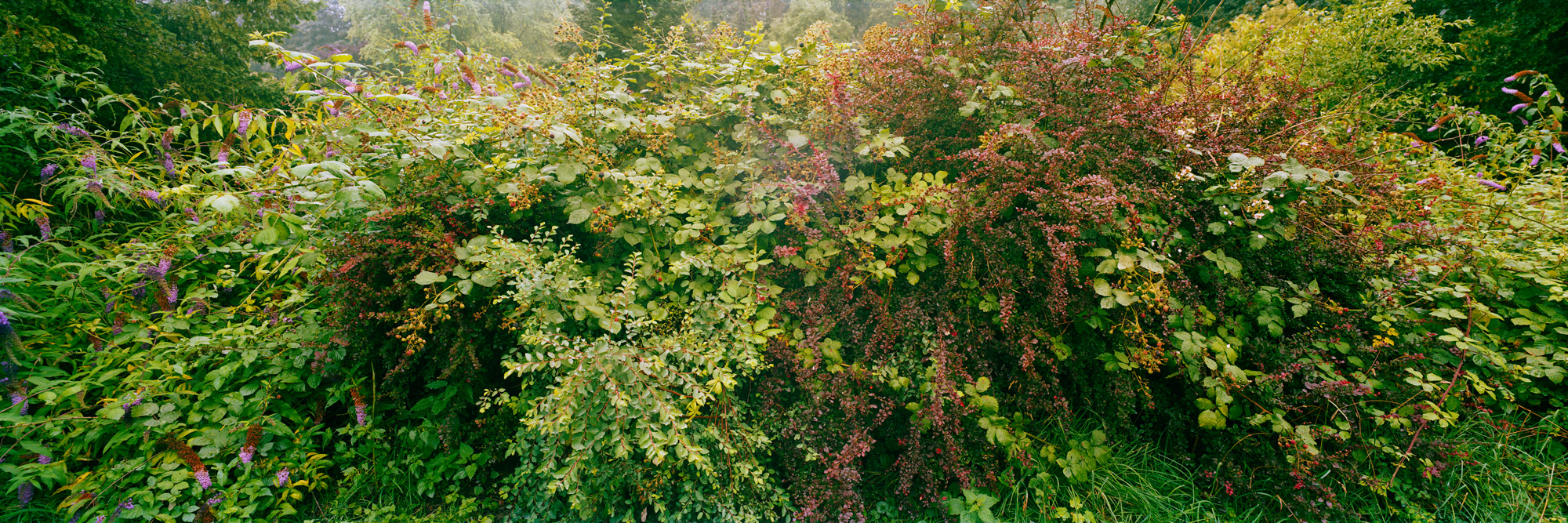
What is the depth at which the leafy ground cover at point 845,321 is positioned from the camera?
179 centimetres

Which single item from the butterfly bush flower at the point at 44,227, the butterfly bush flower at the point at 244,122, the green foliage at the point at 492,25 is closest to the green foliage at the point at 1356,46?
the butterfly bush flower at the point at 244,122

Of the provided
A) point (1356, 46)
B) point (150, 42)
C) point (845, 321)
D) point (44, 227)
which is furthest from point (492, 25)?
point (1356, 46)

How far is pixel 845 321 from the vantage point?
2066mm

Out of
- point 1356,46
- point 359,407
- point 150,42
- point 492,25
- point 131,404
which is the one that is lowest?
point 492,25

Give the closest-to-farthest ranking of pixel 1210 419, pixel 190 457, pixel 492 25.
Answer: pixel 1210 419, pixel 190 457, pixel 492 25

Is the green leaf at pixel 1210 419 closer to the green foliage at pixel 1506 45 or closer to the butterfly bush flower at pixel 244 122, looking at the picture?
the butterfly bush flower at pixel 244 122

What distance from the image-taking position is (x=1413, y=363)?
1.85 meters

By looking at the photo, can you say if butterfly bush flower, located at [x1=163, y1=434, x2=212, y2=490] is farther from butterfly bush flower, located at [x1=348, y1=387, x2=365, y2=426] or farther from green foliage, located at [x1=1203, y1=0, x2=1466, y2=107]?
green foliage, located at [x1=1203, y1=0, x2=1466, y2=107]

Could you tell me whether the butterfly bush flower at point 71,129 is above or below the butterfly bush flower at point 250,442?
above

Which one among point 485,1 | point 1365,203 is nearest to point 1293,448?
point 1365,203

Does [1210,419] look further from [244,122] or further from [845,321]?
[244,122]

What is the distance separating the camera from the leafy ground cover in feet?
5.87

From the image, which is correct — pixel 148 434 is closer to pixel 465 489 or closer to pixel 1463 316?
pixel 465 489

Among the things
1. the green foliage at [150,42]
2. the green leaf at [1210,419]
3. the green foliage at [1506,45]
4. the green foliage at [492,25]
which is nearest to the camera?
the green leaf at [1210,419]
